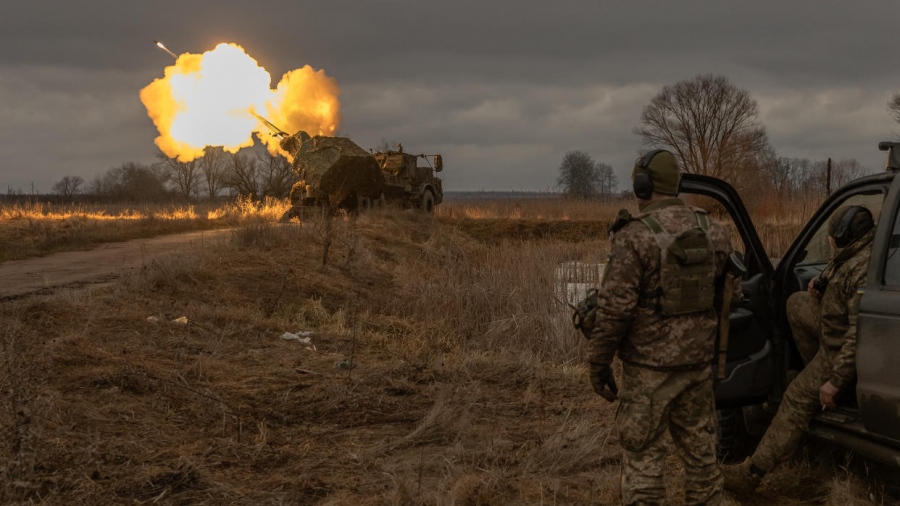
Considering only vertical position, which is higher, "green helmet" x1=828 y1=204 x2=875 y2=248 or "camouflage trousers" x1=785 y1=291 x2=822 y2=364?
"green helmet" x1=828 y1=204 x2=875 y2=248

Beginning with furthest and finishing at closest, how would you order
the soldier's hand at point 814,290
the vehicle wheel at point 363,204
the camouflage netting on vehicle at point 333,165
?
the vehicle wheel at point 363,204, the camouflage netting on vehicle at point 333,165, the soldier's hand at point 814,290

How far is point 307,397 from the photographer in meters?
7.26

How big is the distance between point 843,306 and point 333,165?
62.9 feet

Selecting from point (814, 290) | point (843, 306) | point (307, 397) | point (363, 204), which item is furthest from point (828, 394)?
point (363, 204)

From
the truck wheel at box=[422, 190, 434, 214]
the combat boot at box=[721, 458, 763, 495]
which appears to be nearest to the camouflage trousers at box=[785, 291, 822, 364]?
the combat boot at box=[721, 458, 763, 495]

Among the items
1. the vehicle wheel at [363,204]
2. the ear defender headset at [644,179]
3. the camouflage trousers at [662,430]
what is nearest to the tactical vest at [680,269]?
the ear defender headset at [644,179]

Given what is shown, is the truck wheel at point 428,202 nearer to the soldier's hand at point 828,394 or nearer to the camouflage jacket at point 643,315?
the soldier's hand at point 828,394

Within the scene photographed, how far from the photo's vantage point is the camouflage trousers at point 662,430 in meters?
3.96

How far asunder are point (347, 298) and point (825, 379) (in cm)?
957

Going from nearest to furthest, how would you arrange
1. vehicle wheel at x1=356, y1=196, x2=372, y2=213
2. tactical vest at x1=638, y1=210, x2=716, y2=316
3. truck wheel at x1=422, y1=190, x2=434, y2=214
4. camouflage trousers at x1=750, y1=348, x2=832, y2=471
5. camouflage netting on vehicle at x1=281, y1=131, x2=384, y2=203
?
tactical vest at x1=638, y1=210, x2=716, y2=316
camouflage trousers at x1=750, y1=348, x2=832, y2=471
camouflage netting on vehicle at x1=281, y1=131, x2=384, y2=203
vehicle wheel at x1=356, y1=196, x2=372, y2=213
truck wheel at x1=422, y1=190, x2=434, y2=214

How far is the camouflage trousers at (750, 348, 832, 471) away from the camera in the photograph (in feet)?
14.9

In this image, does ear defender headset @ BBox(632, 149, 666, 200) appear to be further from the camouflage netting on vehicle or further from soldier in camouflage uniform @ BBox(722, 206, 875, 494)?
the camouflage netting on vehicle

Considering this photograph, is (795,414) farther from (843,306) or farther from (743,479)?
(843,306)

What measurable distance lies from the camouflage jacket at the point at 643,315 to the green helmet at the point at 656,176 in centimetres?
6
